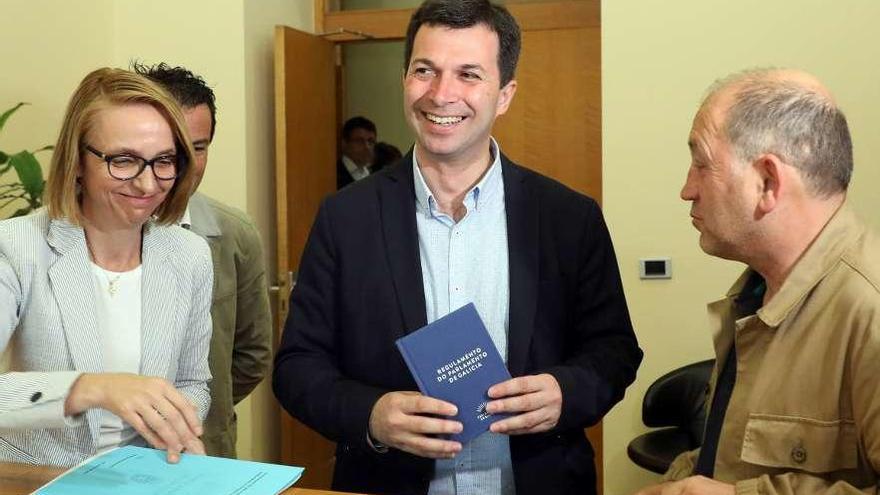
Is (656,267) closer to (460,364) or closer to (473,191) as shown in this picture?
(473,191)

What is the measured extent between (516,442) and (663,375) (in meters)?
2.45

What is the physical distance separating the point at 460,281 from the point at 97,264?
2.46 feet

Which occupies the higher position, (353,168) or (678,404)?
(353,168)

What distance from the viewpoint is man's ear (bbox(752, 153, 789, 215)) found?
1617mm

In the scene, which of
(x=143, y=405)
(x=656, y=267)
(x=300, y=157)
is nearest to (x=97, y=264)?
(x=143, y=405)

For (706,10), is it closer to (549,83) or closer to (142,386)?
(549,83)

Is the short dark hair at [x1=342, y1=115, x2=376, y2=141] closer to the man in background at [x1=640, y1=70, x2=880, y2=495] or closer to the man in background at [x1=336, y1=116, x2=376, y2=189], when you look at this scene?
the man in background at [x1=336, y1=116, x2=376, y2=189]

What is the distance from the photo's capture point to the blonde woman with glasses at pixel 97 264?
1.87m

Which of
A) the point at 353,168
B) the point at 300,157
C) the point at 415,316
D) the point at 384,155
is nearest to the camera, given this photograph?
the point at 415,316

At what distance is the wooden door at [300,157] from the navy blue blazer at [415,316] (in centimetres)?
282

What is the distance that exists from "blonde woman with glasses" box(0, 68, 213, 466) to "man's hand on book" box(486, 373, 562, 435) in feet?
1.81

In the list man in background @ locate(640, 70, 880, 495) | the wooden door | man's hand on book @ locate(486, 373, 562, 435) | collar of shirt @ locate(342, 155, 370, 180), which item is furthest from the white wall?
man in background @ locate(640, 70, 880, 495)

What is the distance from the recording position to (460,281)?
2121 millimetres

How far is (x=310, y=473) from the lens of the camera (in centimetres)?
531
